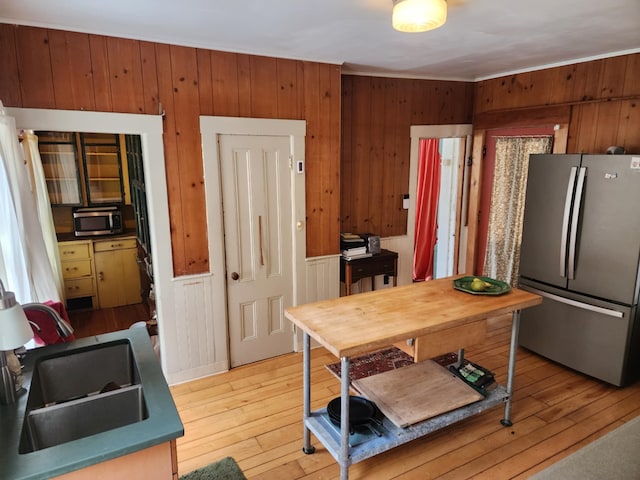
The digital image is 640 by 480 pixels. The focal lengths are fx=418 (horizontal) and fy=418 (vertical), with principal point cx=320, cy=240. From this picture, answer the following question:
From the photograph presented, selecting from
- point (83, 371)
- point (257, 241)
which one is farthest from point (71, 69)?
point (83, 371)

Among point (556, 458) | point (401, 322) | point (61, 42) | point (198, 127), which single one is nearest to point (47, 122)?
point (61, 42)

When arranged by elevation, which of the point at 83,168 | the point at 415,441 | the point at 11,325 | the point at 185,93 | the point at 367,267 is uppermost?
the point at 185,93

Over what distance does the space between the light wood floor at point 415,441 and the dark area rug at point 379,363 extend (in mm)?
264

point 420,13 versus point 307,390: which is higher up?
point 420,13

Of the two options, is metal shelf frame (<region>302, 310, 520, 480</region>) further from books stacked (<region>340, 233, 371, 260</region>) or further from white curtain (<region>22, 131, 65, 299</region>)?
white curtain (<region>22, 131, 65, 299</region>)

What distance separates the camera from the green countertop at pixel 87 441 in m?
1.24

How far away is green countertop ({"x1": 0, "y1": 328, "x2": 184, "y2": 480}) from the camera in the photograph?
124cm

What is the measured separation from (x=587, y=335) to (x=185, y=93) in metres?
3.64

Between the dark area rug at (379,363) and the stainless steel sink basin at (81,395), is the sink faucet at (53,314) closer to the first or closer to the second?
the stainless steel sink basin at (81,395)

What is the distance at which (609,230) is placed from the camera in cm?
309

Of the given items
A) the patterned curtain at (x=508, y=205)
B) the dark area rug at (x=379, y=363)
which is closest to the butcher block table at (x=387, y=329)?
the dark area rug at (x=379, y=363)

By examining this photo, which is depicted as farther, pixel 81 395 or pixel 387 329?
pixel 387 329

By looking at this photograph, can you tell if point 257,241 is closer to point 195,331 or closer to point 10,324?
point 195,331

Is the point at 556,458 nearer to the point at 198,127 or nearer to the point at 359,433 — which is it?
the point at 359,433
